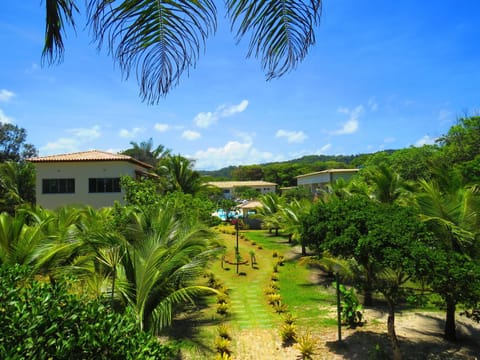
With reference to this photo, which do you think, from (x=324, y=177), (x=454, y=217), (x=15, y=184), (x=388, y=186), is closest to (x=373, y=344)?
(x=454, y=217)

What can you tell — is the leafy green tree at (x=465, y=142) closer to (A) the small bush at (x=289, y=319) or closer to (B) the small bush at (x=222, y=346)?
(A) the small bush at (x=289, y=319)

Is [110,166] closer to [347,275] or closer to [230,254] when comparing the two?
[230,254]

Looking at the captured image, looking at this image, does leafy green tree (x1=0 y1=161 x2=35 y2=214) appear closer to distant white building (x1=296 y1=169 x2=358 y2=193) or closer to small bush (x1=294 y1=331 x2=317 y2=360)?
small bush (x1=294 y1=331 x2=317 y2=360)

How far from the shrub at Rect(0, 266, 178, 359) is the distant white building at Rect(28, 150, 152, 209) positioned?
22.8 metres

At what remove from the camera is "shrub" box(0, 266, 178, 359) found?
7.26ft

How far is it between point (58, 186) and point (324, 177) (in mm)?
35663

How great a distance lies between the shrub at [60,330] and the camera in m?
2.21

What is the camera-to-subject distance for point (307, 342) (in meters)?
8.17

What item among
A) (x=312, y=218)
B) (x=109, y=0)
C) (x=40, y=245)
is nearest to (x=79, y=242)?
(x=40, y=245)

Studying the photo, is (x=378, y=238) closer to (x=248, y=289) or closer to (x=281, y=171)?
(x=248, y=289)

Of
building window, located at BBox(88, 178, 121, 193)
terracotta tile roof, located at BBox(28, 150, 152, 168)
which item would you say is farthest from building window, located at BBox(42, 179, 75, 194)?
terracotta tile roof, located at BBox(28, 150, 152, 168)

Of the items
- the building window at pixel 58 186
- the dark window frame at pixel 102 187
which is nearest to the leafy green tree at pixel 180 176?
the dark window frame at pixel 102 187

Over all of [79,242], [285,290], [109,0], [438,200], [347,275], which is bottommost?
[285,290]

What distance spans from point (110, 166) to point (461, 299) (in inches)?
902
